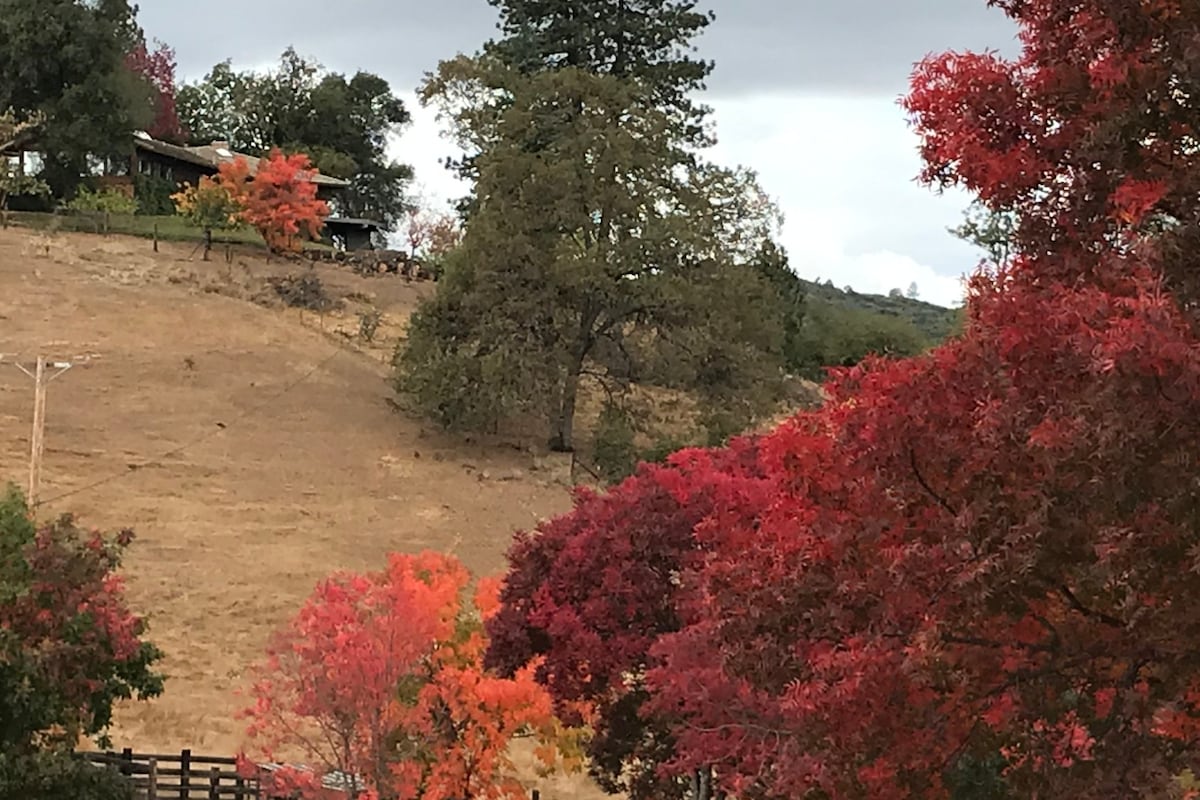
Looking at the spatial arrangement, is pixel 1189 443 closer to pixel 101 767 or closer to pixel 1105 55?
pixel 1105 55

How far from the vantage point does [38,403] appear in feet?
104

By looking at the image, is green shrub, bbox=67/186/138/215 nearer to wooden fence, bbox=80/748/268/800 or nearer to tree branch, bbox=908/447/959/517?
wooden fence, bbox=80/748/268/800

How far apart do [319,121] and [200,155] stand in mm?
11352

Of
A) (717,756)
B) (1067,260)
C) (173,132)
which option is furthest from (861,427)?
(173,132)

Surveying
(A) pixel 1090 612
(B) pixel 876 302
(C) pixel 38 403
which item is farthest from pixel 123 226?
(B) pixel 876 302

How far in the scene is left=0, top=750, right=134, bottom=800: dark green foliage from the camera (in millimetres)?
15719

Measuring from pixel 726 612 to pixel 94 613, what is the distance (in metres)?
10.5

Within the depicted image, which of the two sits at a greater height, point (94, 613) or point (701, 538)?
point (701, 538)

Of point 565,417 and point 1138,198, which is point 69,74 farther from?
point 1138,198

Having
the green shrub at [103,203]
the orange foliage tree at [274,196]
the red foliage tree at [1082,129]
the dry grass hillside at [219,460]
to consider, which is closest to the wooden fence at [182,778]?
the dry grass hillside at [219,460]

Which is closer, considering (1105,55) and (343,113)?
(1105,55)

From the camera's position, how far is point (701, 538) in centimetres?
1512

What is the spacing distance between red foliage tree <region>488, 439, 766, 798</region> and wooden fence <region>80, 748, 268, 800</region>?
6.43 m

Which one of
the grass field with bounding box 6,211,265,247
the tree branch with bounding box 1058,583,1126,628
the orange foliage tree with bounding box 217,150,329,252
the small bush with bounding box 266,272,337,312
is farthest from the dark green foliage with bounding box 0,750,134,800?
the grass field with bounding box 6,211,265,247
